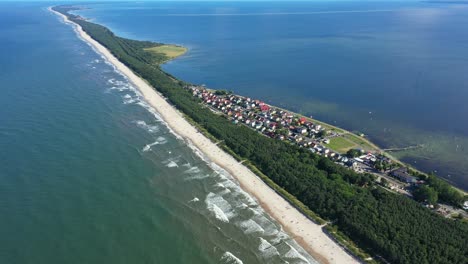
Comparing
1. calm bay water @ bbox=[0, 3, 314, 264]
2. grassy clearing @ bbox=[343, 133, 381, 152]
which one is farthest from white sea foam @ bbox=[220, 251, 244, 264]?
grassy clearing @ bbox=[343, 133, 381, 152]

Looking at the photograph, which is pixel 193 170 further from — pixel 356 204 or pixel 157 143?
pixel 356 204

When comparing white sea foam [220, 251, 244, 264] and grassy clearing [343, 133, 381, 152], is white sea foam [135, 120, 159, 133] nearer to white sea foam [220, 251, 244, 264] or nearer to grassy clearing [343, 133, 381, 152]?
white sea foam [220, 251, 244, 264]

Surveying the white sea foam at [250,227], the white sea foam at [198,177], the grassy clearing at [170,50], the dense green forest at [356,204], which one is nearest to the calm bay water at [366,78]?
the grassy clearing at [170,50]

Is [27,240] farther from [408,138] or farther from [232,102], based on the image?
[408,138]

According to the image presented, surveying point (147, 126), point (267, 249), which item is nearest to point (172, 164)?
point (147, 126)

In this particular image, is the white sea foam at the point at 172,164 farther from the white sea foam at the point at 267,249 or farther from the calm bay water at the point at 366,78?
the calm bay water at the point at 366,78

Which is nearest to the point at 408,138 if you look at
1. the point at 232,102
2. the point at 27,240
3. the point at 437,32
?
the point at 232,102
